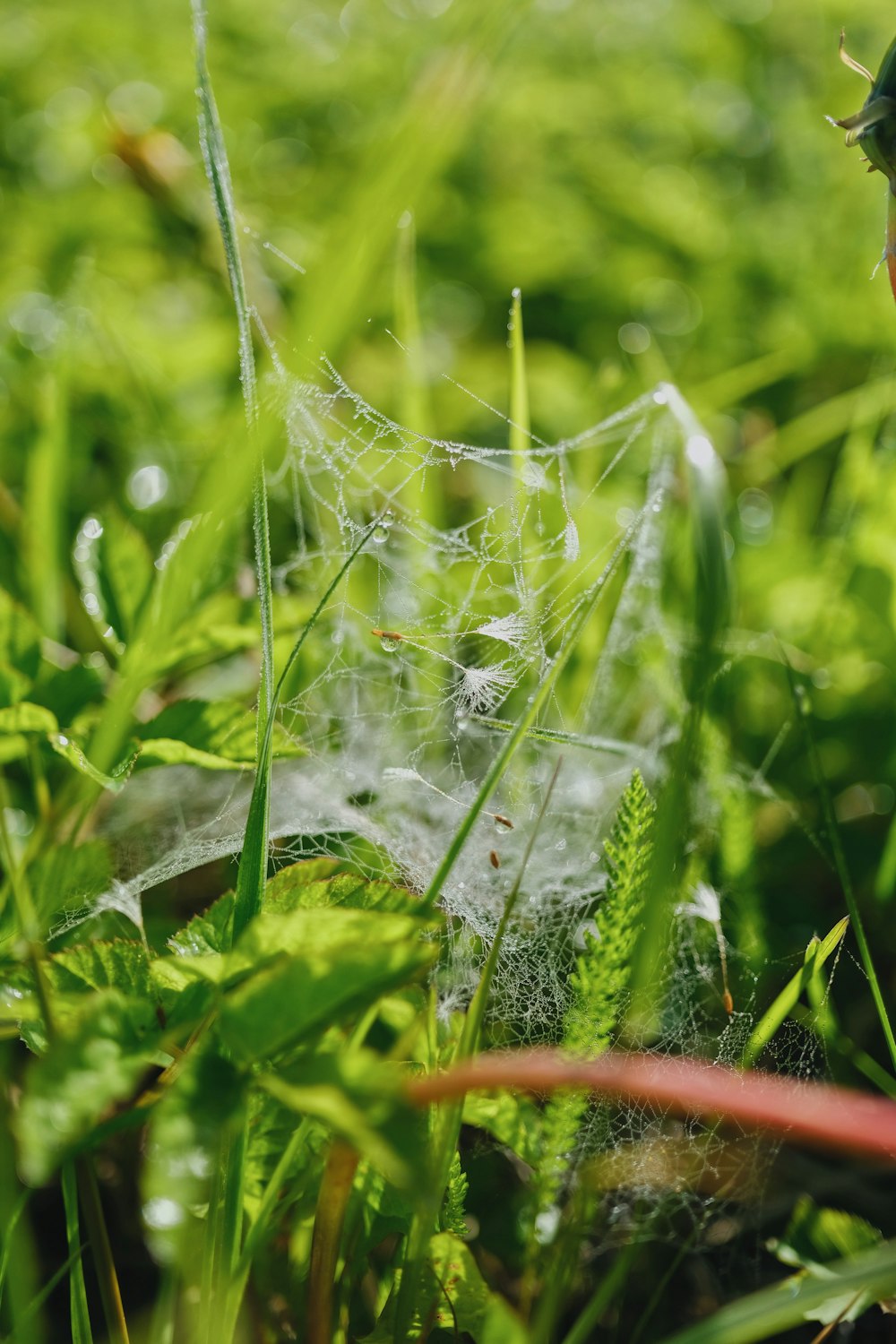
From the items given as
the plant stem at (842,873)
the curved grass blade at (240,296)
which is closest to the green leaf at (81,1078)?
the curved grass blade at (240,296)

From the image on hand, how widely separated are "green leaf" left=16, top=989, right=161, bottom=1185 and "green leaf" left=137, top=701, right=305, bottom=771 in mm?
346

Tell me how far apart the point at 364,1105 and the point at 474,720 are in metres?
0.89

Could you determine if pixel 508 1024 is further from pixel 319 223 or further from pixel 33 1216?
pixel 319 223

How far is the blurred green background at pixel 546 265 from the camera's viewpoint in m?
1.37

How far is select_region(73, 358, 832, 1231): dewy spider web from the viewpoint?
96 centimetres

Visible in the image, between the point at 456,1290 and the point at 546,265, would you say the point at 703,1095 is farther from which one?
the point at 546,265

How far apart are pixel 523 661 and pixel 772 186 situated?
215 cm

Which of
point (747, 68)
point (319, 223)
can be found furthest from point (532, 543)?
point (747, 68)

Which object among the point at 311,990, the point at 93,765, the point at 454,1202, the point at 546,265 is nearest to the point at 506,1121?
the point at 454,1202

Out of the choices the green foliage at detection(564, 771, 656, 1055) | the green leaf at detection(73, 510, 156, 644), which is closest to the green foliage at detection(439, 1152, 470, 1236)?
the green foliage at detection(564, 771, 656, 1055)

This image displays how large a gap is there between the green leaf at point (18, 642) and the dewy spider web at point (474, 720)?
23 cm

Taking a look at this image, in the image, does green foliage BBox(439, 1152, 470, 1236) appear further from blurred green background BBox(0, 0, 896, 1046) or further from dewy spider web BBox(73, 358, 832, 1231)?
blurred green background BBox(0, 0, 896, 1046)

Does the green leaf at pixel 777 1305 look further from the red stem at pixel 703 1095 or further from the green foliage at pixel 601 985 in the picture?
the green foliage at pixel 601 985

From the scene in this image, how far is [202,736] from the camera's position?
0.93 meters
